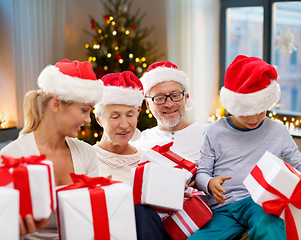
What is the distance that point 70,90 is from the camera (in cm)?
174

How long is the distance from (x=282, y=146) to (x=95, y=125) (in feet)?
10.3

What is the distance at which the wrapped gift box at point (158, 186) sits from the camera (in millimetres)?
1772

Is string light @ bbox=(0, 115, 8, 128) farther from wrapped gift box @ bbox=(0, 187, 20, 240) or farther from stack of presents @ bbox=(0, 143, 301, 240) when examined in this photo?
wrapped gift box @ bbox=(0, 187, 20, 240)

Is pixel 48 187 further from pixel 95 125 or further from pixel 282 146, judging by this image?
pixel 95 125

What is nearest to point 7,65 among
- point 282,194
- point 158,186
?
point 158,186

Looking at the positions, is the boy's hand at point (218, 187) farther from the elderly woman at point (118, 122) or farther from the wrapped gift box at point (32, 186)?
the wrapped gift box at point (32, 186)

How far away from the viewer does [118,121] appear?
2242mm

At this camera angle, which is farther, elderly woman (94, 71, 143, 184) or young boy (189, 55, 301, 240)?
elderly woman (94, 71, 143, 184)

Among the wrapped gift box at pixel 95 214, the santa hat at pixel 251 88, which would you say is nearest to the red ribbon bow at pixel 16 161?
the wrapped gift box at pixel 95 214

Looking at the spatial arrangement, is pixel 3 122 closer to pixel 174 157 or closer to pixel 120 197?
pixel 174 157

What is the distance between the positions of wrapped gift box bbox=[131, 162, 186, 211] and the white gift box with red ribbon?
34 centimetres

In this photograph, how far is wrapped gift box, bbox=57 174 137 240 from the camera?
1.52 meters

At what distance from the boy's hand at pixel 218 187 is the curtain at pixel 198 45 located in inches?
133

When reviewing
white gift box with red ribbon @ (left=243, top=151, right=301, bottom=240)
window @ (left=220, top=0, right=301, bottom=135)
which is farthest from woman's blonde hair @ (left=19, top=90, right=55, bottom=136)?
window @ (left=220, top=0, right=301, bottom=135)
